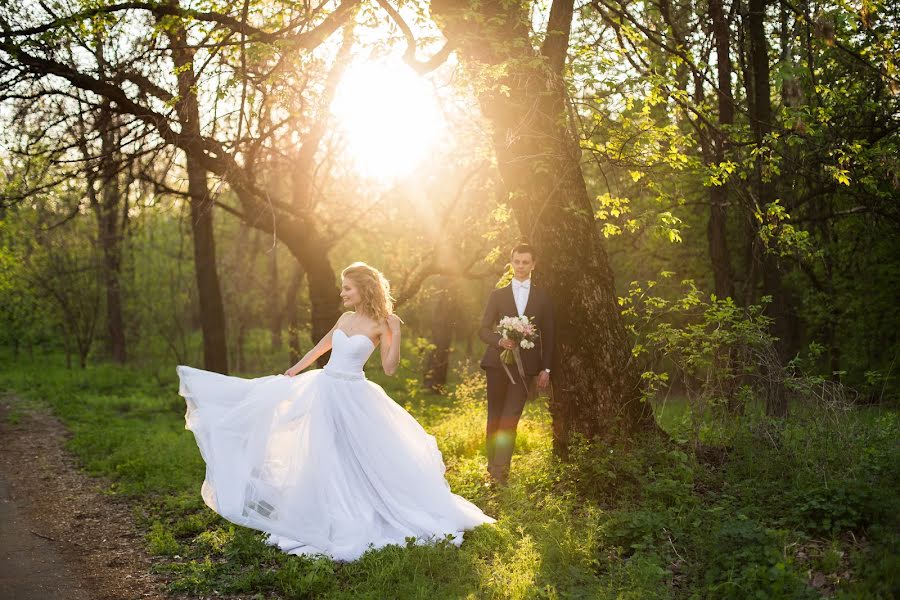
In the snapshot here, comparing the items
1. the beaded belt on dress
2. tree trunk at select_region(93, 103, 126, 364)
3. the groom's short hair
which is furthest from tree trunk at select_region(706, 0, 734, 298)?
tree trunk at select_region(93, 103, 126, 364)

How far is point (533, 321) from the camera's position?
7.24 meters

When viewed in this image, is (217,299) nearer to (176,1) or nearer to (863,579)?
(176,1)

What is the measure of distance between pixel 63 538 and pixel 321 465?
256 cm

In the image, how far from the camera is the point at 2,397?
1694 cm

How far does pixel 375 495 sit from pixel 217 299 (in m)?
10.5

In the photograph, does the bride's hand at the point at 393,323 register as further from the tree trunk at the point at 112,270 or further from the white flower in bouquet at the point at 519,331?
the tree trunk at the point at 112,270

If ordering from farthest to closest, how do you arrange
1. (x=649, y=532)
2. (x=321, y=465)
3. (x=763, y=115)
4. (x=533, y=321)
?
(x=763, y=115), (x=533, y=321), (x=321, y=465), (x=649, y=532)

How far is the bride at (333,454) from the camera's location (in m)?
6.08

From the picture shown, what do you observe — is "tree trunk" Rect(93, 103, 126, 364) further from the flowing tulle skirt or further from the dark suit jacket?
the dark suit jacket

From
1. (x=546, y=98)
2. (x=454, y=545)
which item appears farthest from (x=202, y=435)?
(x=546, y=98)

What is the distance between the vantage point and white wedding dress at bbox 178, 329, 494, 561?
19.9ft

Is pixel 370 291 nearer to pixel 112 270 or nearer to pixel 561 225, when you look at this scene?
pixel 561 225

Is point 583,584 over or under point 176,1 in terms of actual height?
under

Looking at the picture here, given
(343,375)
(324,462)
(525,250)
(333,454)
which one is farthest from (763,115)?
(324,462)
